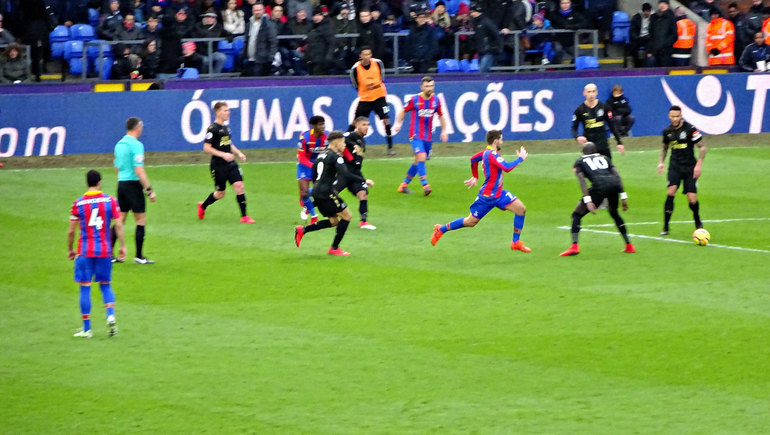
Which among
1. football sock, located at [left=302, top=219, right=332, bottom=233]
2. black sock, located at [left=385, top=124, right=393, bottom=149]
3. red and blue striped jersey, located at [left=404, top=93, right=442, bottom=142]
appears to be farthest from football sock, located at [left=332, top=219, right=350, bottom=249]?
black sock, located at [left=385, top=124, right=393, bottom=149]

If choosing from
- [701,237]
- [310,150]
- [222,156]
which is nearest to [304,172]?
[310,150]

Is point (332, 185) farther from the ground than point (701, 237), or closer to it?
farther from the ground

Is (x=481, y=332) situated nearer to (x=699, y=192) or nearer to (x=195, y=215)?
(x=195, y=215)

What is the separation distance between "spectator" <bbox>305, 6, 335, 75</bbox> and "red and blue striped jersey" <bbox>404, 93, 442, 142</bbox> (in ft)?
23.6

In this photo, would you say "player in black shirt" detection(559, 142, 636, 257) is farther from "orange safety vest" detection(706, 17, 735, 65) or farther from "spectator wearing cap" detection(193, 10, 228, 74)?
"orange safety vest" detection(706, 17, 735, 65)

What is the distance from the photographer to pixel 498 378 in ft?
37.5

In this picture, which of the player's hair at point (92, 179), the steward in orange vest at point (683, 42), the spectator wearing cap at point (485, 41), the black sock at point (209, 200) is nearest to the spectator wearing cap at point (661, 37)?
the steward in orange vest at point (683, 42)

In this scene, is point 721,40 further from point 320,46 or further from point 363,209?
point 363,209

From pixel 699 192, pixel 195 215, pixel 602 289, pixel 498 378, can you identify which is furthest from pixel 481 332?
pixel 699 192

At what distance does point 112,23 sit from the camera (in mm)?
29453

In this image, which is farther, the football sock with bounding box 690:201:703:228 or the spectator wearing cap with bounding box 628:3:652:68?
the spectator wearing cap with bounding box 628:3:652:68

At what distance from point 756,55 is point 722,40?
1543 millimetres

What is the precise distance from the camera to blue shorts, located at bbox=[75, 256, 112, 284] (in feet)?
41.3

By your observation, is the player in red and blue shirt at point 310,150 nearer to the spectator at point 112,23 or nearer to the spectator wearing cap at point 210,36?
the spectator wearing cap at point 210,36
